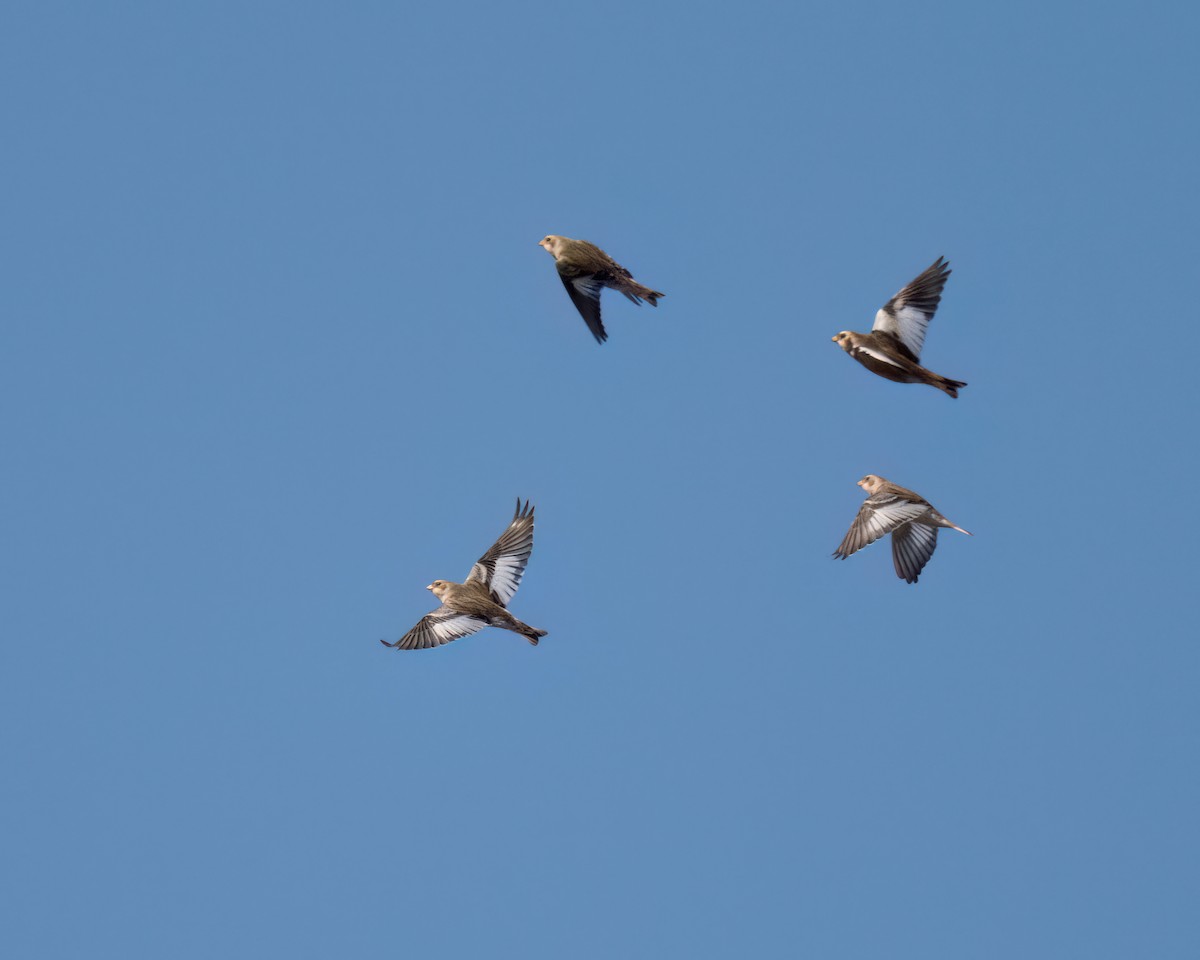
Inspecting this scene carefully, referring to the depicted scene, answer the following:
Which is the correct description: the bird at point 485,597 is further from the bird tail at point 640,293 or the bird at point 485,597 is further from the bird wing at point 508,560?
the bird tail at point 640,293

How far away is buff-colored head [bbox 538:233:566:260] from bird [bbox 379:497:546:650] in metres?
4.88

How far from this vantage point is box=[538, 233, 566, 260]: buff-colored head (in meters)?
35.3

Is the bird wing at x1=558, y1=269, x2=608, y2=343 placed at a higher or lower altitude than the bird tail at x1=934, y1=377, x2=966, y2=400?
higher

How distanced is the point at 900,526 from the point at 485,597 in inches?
300

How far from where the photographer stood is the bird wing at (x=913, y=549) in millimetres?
34219

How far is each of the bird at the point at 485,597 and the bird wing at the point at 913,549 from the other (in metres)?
6.79

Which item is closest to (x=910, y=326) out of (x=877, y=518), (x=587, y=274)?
(x=877, y=518)

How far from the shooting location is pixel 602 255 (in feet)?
114

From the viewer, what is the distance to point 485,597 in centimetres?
3438

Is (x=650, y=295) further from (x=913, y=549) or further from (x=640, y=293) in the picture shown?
(x=913, y=549)

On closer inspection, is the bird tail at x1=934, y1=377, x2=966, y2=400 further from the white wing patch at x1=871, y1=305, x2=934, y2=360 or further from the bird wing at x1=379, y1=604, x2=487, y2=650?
the bird wing at x1=379, y1=604, x2=487, y2=650

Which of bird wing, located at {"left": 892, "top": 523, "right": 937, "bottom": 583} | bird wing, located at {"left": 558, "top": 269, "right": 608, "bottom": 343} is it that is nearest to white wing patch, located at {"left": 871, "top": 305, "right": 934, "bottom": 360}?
bird wing, located at {"left": 892, "top": 523, "right": 937, "bottom": 583}

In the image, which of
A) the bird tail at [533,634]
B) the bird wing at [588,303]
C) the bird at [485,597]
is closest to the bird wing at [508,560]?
the bird at [485,597]

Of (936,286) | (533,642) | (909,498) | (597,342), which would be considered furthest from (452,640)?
(936,286)
